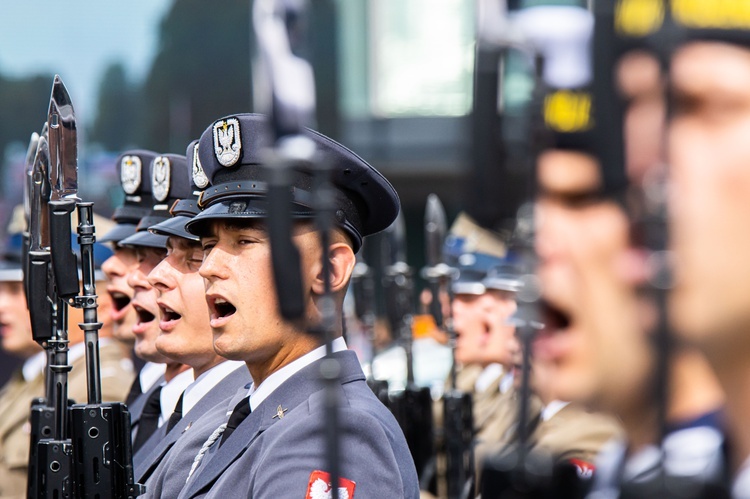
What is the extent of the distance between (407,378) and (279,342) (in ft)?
13.4

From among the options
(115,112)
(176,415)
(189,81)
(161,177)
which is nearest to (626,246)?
(176,415)

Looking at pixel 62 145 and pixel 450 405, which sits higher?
pixel 62 145

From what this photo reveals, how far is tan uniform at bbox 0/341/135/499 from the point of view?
5266mm

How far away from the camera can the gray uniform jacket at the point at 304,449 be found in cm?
242

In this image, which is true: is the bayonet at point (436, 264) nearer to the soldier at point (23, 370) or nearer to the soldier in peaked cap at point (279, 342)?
the soldier at point (23, 370)

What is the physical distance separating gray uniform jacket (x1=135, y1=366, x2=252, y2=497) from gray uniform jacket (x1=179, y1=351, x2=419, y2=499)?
0.97 feet

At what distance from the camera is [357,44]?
18438mm

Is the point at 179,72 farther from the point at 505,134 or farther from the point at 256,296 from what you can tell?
the point at 505,134

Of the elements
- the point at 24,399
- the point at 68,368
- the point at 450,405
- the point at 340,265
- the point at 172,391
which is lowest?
the point at 450,405

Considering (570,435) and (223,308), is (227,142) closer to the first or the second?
(223,308)

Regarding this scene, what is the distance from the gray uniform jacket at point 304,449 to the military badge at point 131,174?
7.62 feet

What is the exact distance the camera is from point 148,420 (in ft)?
14.8

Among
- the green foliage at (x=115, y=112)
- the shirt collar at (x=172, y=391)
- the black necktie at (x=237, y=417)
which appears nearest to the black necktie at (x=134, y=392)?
the shirt collar at (x=172, y=391)

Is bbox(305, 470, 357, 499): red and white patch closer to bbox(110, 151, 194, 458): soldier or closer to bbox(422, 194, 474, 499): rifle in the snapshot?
bbox(110, 151, 194, 458): soldier
